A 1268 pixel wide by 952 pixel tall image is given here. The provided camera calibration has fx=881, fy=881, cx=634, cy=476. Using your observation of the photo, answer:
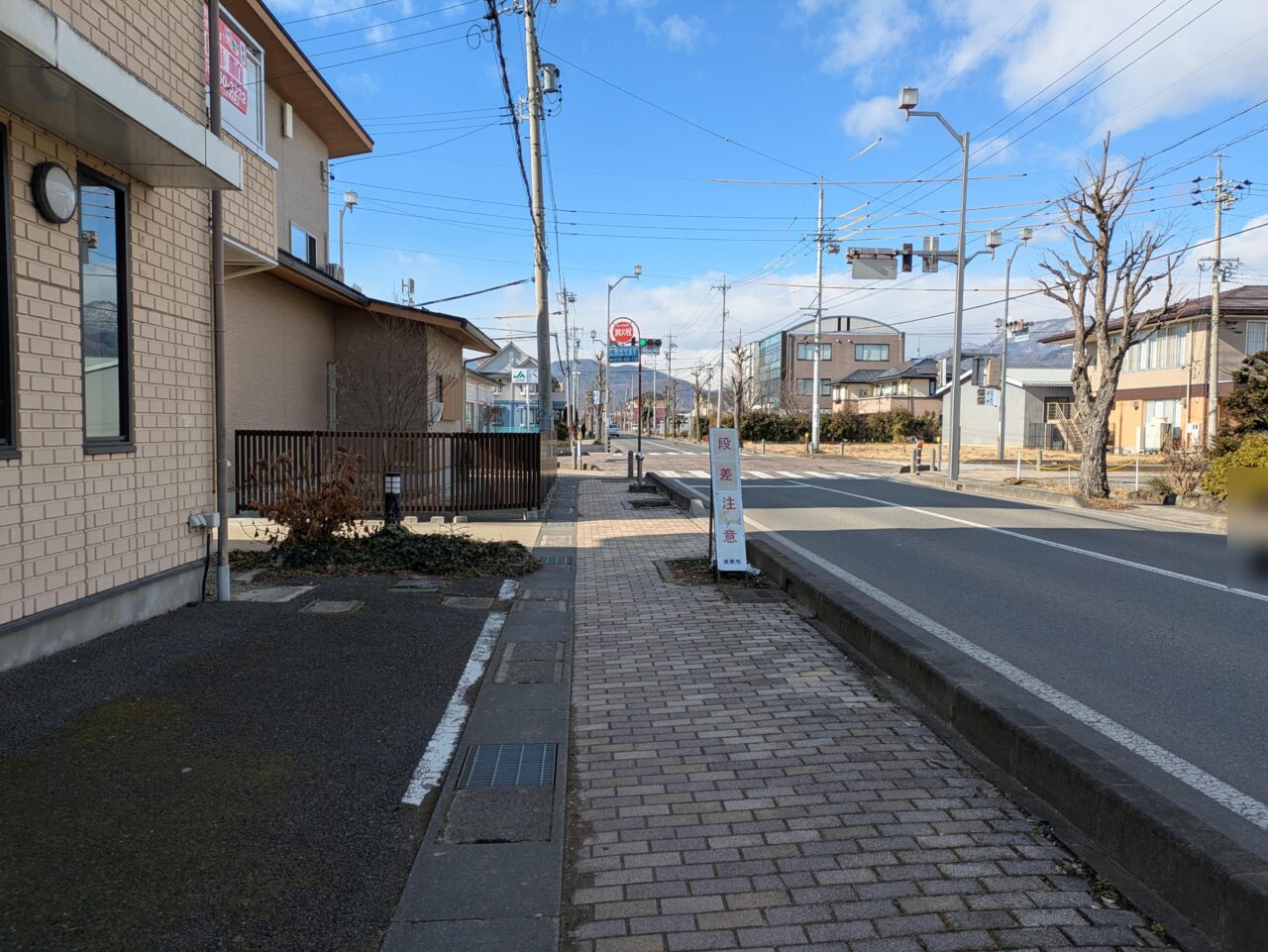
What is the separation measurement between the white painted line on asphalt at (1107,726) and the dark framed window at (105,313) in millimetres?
6324

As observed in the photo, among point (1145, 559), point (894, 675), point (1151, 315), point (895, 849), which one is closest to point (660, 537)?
point (1145, 559)

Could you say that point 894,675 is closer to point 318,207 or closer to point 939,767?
point 939,767

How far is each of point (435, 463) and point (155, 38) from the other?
8.69 metres

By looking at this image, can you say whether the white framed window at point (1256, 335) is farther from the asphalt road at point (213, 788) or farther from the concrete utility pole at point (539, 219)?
the asphalt road at point (213, 788)

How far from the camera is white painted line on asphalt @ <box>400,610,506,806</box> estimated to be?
3977 mm

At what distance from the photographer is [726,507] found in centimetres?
930

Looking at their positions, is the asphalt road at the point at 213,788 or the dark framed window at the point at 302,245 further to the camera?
the dark framed window at the point at 302,245

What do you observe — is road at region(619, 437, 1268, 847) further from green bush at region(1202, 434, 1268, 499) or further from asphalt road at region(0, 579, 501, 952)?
asphalt road at region(0, 579, 501, 952)

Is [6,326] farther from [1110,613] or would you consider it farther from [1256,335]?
[1256,335]

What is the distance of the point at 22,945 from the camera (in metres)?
2.62

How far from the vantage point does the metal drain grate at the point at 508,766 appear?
4.09 metres

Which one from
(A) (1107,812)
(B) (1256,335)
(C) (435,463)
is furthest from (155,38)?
(B) (1256,335)

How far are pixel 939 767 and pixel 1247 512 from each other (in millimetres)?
1801

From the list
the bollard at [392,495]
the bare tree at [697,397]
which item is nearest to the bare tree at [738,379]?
the bare tree at [697,397]
